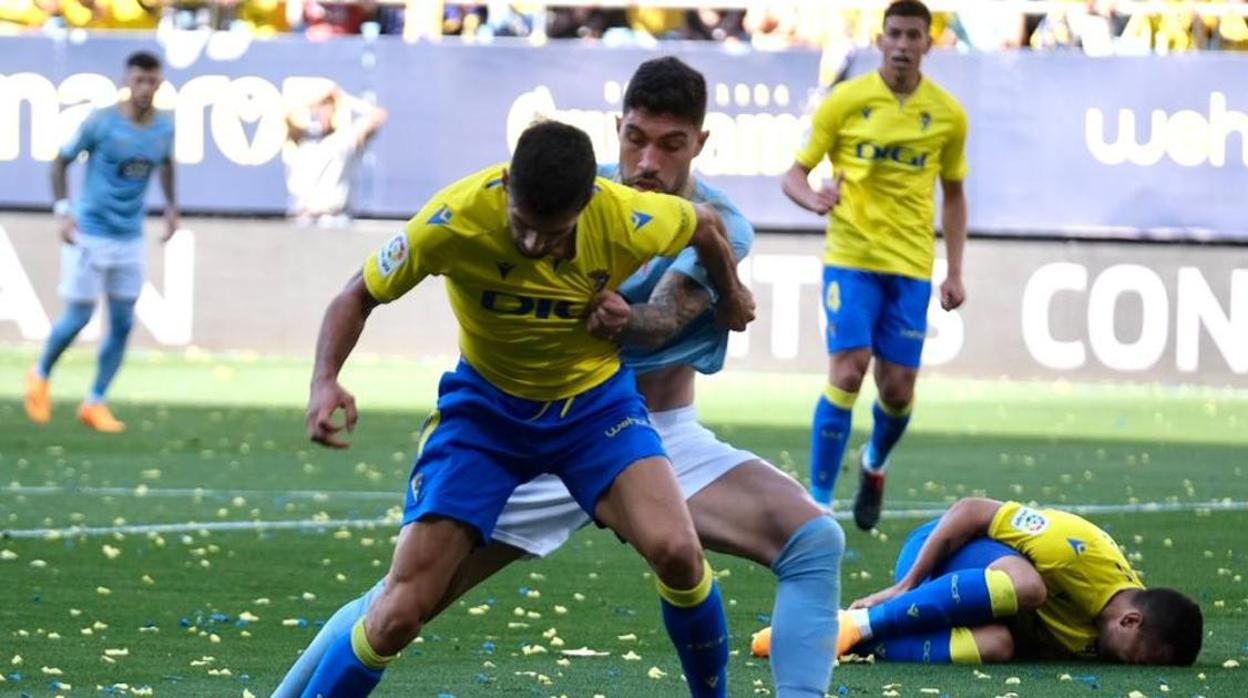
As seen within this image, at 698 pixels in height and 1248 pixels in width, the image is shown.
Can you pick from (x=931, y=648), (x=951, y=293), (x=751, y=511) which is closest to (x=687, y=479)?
(x=751, y=511)

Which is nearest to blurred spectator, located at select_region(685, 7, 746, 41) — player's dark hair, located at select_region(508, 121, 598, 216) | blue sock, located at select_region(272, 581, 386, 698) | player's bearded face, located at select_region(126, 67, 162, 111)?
player's bearded face, located at select_region(126, 67, 162, 111)

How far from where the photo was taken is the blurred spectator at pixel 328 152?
22109mm

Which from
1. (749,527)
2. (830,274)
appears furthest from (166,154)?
(749,527)

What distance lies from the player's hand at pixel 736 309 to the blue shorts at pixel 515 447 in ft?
1.44

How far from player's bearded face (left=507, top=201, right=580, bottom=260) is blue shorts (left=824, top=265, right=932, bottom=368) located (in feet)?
19.7

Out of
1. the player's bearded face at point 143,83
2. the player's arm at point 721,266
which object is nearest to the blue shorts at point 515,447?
the player's arm at point 721,266

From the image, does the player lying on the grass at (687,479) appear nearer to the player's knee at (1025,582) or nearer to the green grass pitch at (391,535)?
the green grass pitch at (391,535)

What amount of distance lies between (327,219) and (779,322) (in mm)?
4108

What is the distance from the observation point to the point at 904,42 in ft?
39.6

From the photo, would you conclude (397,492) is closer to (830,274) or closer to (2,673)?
(830,274)

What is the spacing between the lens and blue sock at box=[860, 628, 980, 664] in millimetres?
7637

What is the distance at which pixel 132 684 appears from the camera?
23.2 feet

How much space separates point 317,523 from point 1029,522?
4.42 meters

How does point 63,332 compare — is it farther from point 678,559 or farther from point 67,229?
point 678,559
